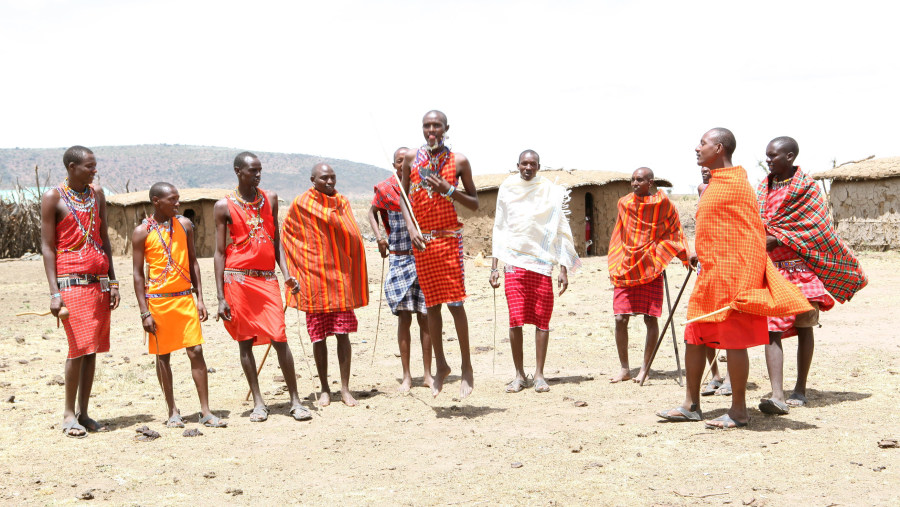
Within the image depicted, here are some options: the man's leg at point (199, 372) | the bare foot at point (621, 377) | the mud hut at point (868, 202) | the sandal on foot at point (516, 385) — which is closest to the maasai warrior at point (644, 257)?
the bare foot at point (621, 377)

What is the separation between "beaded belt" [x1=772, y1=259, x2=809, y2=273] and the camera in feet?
19.0

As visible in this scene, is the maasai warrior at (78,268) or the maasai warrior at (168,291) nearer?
the maasai warrior at (78,268)

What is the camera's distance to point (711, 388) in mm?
6480

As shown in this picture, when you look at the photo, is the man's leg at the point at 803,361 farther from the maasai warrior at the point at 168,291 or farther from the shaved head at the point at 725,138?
the maasai warrior at the point at 168,291

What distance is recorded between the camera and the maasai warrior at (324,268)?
6.40m

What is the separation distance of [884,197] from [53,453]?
65.0 ft

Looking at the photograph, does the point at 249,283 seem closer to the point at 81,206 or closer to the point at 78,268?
the point at 78,268

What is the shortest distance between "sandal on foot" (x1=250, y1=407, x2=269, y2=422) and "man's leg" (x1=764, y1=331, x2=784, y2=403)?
3578 mm

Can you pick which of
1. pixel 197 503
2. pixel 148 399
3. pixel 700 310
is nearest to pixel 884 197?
pixel 700 310

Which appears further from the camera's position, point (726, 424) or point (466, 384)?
point (466, 384)

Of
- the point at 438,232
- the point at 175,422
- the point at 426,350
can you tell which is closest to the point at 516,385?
the point at 426,350

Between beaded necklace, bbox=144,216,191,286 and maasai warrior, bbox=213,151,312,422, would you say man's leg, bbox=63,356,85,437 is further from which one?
maasai warrior, bbox=213,151,312,422

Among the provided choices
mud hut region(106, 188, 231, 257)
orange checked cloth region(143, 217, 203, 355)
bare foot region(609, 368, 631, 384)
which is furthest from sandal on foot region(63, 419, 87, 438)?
mud hut region(106, 188, 231, 257)

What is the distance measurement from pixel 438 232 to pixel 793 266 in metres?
2.54
